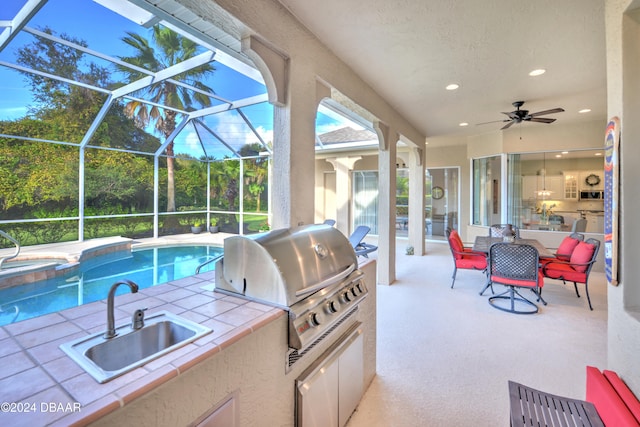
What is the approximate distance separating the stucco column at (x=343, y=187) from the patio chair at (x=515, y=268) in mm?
5614

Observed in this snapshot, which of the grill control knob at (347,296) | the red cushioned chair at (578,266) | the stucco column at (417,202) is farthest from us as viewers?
the stucco column at (417,202)

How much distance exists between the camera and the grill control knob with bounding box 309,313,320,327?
4.80 feet

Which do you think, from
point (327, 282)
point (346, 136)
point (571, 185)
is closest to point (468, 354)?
point (327, 282)

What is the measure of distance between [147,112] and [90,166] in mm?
2407

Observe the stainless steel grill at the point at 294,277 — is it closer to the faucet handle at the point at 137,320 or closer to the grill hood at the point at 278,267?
the grill hood at the point at 278,267

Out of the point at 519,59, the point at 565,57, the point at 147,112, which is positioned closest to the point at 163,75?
the point at 147,112

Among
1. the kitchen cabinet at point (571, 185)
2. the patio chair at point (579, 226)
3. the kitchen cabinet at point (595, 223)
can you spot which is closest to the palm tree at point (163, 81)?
the patio chair at point (579, 226)

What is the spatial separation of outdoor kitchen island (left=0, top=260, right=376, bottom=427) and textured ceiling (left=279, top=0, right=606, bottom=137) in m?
2.26

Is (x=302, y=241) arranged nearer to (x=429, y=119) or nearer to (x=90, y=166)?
(x=429, y=119)

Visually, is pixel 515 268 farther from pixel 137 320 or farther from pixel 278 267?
pixel 137 320

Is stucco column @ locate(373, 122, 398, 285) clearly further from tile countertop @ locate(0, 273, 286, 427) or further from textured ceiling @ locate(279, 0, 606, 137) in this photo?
tile countertop @ locate(0, 273, 286, 427)

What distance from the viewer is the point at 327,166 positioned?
10000 mm

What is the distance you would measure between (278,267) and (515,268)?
3468mm

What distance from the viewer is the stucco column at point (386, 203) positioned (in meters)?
4.70
